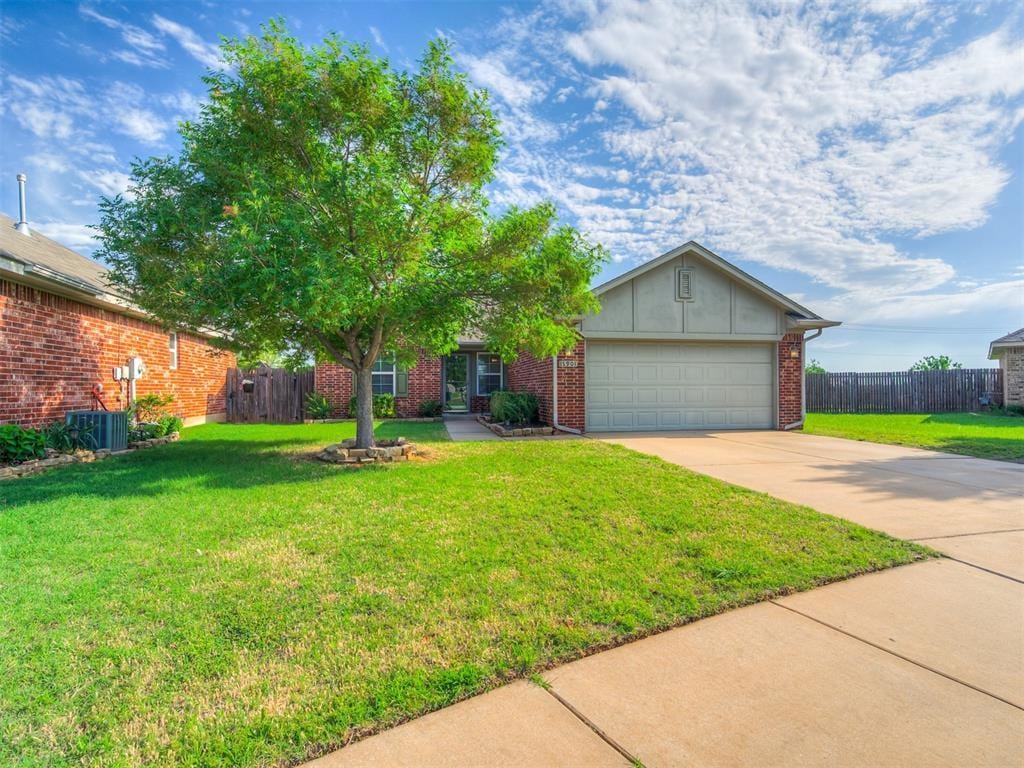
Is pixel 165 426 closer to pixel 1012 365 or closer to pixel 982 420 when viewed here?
pixel 982 420

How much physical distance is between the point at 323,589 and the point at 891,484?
675 cm

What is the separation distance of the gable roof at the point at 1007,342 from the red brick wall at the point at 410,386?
19.1 metres

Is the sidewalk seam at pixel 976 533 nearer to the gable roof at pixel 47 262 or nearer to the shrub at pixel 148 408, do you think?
the gable roof at pixel 47 262

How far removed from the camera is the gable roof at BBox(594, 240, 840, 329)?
11.9 metres

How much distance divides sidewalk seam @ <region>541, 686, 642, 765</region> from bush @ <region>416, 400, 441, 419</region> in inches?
561

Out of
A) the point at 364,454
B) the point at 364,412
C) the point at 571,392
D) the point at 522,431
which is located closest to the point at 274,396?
the point at 364,412

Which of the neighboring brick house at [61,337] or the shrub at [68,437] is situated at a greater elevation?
the neighboring brick house at [61,337]

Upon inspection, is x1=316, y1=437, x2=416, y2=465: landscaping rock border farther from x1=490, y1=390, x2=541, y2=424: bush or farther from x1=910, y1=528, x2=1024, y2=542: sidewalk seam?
x1=910, y1=528, x2=1024, y2=542: sidewalk seam

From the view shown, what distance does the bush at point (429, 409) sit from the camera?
639 inches

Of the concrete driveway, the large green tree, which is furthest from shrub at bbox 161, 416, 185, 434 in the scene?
the concrete driveway

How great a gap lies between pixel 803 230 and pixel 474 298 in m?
11.1

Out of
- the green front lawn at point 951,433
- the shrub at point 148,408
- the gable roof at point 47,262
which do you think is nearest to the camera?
the gable roof at point 47,262

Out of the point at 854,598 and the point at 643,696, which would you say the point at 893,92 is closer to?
the point at 854,598

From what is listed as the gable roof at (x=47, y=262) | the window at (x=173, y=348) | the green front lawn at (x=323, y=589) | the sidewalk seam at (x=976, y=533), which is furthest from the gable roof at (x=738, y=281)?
the window at (x=173, y=348)
